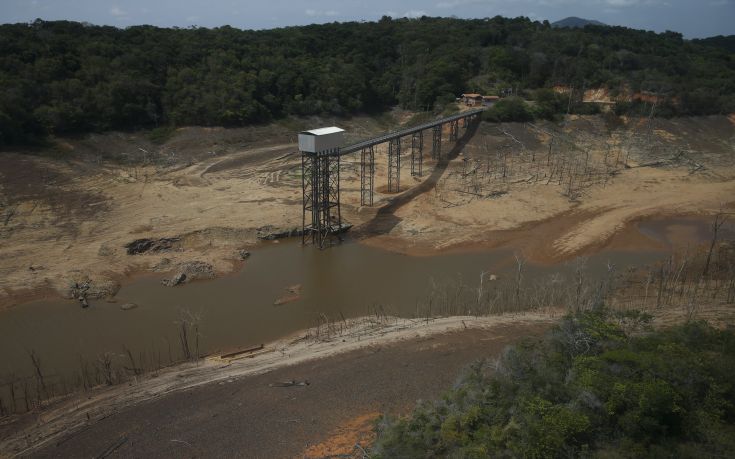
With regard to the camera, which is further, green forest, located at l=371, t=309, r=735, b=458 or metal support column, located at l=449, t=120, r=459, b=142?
metal support column, located at l=449, t=120, r=459, b=142

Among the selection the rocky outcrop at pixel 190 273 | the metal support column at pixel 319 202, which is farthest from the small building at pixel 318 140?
the rocky outcrop at pixel 190 273

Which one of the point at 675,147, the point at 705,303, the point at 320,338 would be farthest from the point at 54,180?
the point at 675,147

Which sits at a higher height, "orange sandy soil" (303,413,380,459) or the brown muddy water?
"orange sandy soil" (303,413,380,459)

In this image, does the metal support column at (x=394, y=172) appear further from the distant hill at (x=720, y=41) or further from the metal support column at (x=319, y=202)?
the distant hill at (x=720, y=41)

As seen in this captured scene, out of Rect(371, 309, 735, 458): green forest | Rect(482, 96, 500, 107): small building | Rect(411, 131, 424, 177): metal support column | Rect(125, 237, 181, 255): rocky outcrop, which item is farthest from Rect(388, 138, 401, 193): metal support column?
Rect(371, 309, 735, 458): green forest

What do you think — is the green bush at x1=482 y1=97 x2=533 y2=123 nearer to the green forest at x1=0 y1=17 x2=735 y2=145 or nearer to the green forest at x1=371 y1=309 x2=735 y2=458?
the green forest at x1=0 y1=17 x2=735 y2=145

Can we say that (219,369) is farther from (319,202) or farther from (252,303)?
(319,202)

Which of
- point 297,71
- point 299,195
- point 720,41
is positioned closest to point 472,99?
point 297,71
